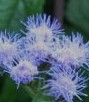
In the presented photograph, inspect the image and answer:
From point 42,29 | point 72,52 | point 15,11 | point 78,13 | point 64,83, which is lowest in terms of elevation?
point 64,83

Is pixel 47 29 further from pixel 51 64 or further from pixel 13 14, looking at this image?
pixel 13 14

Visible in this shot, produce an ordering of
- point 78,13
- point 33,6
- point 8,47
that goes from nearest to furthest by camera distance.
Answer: point 8,47 → point 33,6 → point 78,13

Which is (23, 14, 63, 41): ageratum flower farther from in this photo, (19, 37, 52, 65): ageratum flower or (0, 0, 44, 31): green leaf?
(0, 0, 44, 31): green leaf

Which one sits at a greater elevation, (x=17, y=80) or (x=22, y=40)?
(x=22, y=40)

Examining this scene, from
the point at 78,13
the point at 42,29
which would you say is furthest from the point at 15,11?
the point at 78,13

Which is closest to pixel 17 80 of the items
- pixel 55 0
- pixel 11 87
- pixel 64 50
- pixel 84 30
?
pixel 64 50

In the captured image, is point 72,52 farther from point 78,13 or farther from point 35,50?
point 78,13

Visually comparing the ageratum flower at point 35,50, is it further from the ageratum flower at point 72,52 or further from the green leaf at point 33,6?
the green leaf at point 33,6
